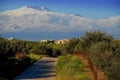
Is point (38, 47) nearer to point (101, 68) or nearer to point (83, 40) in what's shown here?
point (83, 40)

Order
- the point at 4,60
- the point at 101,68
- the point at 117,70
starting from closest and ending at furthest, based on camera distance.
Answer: the point at 117,70 → the point at 101,68 → the point at 4,60

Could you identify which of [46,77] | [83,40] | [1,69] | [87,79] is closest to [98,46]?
[46,77]

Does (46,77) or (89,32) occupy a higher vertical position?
(89,32)

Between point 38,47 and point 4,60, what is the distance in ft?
118

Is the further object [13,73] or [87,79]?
[13,73]

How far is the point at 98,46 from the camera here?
3459 cm

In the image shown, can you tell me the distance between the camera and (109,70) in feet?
76.9

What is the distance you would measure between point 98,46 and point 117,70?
38.4 feet

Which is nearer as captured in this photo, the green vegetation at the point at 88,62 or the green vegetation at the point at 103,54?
the green vegetation at the point at 103,54

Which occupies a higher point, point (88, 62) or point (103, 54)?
point (103, 54)

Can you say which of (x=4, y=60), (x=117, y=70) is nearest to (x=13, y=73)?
(x=4, y=60)

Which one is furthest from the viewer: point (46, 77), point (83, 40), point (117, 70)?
point (83, 40)

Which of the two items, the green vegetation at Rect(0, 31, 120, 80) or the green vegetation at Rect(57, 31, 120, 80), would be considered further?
the green vegetation at Rect(0, 31, 120, 80)

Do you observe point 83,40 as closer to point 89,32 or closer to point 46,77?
point 89,32
